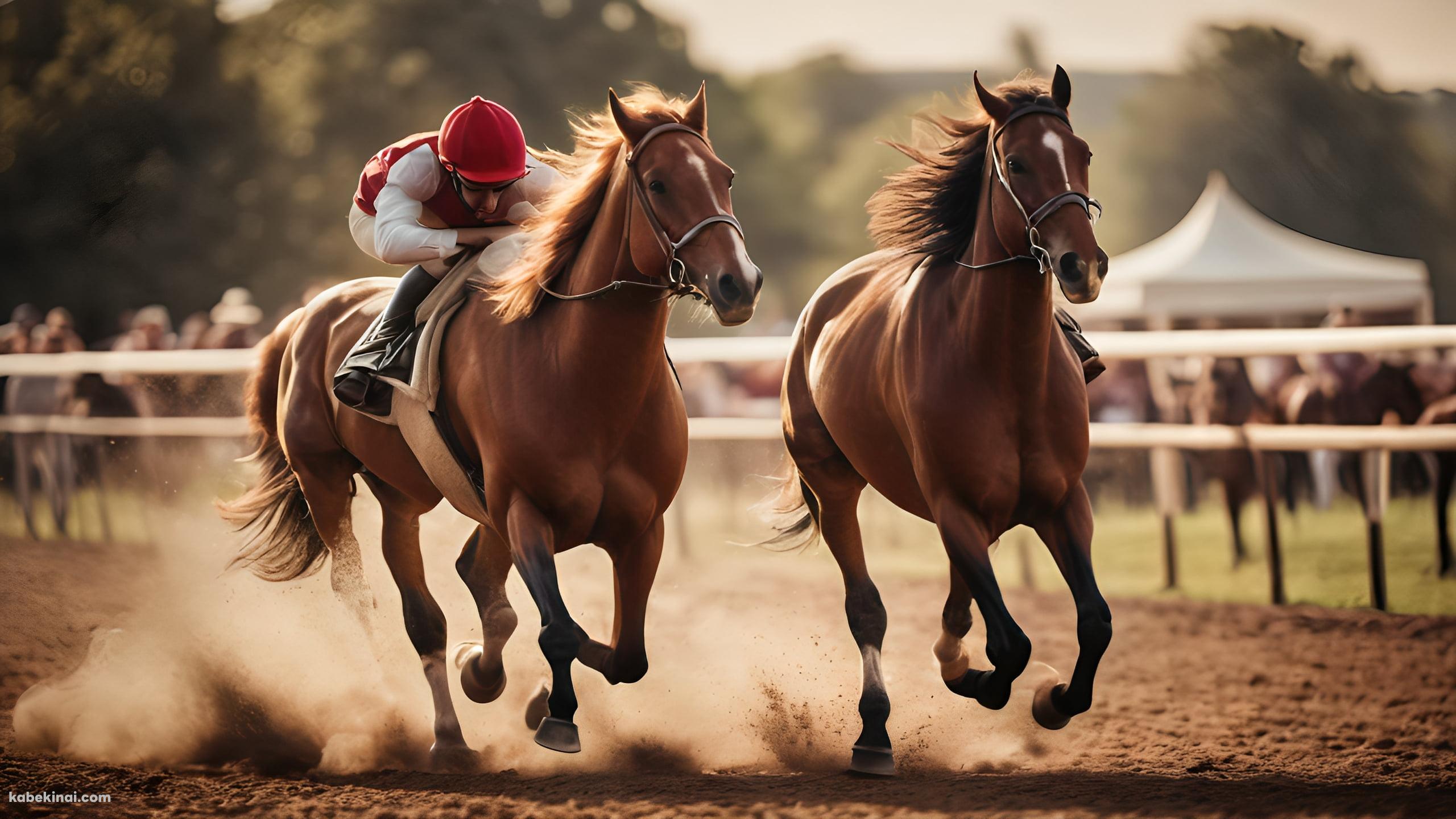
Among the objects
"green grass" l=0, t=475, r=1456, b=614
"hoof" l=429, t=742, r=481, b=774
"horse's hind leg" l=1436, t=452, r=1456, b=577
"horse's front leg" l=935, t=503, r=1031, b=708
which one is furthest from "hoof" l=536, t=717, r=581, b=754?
"horse's hind leg" l=1436, t=452, r=1456, b=577

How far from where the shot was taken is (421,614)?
522cm

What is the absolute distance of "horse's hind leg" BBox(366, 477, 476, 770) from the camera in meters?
5.01

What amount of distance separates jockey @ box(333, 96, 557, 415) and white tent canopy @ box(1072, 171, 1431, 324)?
9.84 metres

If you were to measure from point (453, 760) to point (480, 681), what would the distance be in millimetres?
→ 309

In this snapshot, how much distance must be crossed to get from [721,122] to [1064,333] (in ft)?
106

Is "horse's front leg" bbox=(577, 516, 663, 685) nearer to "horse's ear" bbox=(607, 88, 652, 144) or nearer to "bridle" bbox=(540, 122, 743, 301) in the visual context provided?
"bridle" bbox=(540, 122, 743, 301)

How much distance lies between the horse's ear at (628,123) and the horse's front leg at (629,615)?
127cm

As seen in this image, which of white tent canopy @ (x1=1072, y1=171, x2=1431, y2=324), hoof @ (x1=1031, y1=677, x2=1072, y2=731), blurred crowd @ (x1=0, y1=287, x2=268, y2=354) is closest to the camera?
hoof @ (x1=1031, y1=677, x2=1072, y2=731)

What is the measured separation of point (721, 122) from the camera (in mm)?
36281

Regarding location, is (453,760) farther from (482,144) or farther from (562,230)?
(482,144)

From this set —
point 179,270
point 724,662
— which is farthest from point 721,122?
point 724,662

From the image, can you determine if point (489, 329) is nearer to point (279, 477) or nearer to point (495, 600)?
point (495, 600)

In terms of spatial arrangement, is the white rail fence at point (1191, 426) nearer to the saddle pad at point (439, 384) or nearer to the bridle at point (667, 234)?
the saddle pad at point (439, 384)

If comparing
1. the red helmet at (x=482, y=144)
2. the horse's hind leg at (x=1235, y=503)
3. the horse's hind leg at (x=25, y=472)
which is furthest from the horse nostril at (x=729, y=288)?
the horse's hind leg at (x=25, y=472)
